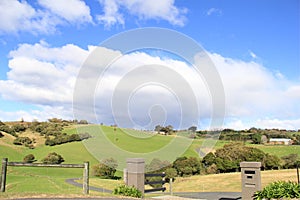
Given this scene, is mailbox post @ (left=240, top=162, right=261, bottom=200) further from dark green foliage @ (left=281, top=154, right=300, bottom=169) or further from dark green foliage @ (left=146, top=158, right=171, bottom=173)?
dark green foliage @ (left=281, top=154, right=300, bottom=169)

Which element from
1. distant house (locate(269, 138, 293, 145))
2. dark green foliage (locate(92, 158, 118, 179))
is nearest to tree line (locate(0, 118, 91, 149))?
dark green foliage (locate(92, 158, 118, 179))

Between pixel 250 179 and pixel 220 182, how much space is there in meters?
17.8

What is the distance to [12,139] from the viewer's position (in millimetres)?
57781

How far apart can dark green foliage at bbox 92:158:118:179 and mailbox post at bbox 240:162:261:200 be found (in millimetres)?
20933

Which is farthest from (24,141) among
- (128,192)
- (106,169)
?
(128,192)

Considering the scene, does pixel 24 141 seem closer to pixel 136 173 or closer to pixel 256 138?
pixel 256 138

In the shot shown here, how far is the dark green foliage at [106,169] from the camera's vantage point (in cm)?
3103

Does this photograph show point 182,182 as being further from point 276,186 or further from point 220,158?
point 276,186

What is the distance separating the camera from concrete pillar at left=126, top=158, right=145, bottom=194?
11141 mm

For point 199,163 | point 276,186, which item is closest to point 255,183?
point 276,186

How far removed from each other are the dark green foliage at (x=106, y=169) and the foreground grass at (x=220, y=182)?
6.87m

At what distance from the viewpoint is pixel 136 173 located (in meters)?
11.1

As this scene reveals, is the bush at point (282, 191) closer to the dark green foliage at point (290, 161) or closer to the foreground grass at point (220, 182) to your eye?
the foreground grass at point (220, 182)

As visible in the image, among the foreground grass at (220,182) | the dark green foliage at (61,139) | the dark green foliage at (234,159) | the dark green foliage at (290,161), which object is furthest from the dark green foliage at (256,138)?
the dark green foliage at (61,139)
